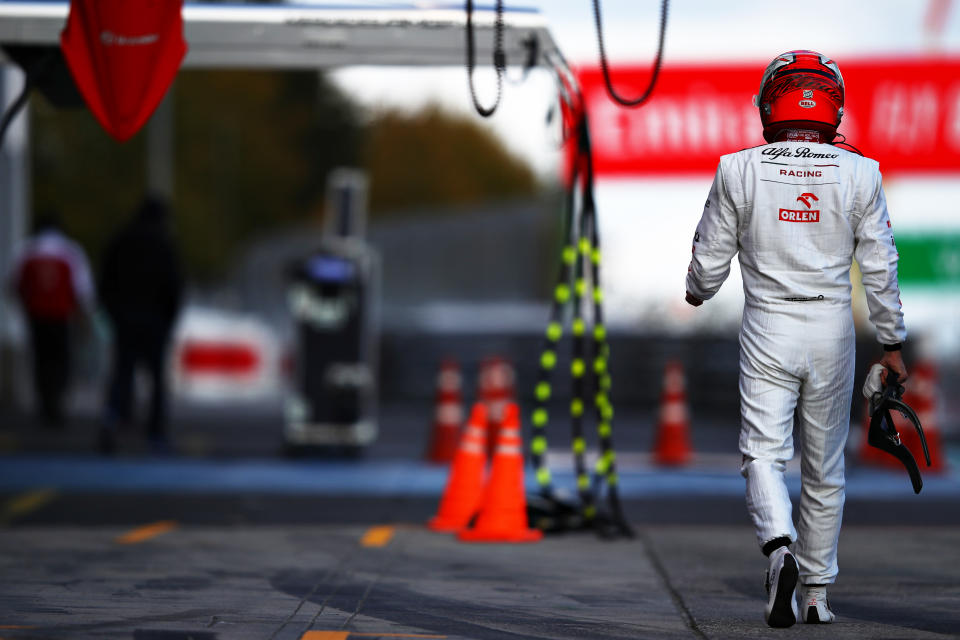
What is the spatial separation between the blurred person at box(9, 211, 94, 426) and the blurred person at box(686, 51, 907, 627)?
385 inches

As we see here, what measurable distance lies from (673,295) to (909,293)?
8.89m

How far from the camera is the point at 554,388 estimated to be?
20.4m

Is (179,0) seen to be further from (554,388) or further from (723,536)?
(554,388)

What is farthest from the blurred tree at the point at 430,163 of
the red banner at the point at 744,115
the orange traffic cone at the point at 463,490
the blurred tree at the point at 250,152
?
the orange traffic cone at the point at 463,490

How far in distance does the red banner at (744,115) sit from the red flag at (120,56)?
39.5ft

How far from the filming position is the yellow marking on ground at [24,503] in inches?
347

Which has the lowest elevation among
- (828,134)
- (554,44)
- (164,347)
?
(164,347)

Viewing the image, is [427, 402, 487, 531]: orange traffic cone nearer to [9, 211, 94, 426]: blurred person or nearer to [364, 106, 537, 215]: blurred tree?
[9, 211, 94, 426]: blurred person

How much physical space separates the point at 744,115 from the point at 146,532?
12809 millimetres

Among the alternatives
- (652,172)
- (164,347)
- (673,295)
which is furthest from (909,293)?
(164,347)

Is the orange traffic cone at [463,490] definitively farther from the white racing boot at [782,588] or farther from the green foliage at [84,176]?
the green foliage at [84,176]

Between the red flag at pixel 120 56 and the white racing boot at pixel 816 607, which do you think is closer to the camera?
the white racing boot at pixel 816 607

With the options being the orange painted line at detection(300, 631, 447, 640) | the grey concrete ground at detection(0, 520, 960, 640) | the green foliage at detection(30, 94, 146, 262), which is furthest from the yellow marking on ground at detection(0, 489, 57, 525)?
the green foliage at detection(30, 94, 146, 262)

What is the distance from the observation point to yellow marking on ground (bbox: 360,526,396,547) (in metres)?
7.55
